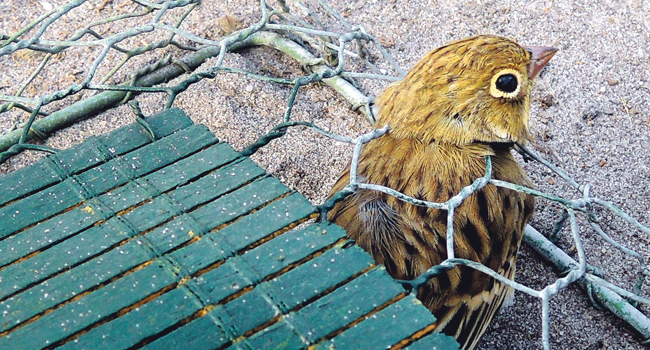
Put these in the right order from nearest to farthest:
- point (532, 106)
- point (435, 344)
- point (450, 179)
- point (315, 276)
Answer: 1. point (435, 344)
2. point (315, 276)
3. point (450, 179)
4. point (532, 106)

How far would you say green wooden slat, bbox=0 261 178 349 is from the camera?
3.58ft

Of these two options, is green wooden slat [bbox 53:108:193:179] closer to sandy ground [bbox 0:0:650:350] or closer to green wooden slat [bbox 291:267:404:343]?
green wooden slat [bbox 291:267:404:343]

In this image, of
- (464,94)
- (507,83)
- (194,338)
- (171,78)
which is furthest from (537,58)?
(171,78)

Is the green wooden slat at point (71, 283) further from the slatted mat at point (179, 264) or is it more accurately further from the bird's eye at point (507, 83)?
the bird's eye at point (507, 83)

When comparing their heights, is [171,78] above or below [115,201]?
below

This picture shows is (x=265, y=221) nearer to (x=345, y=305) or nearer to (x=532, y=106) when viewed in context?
(x=345, y=305)

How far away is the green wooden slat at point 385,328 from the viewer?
41.0 inches

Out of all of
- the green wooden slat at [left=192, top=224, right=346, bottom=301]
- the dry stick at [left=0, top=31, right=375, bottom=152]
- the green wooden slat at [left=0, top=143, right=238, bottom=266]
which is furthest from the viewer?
the dry stick at [left=0, top=31, right=375, bottom=152]

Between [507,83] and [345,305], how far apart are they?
904 millimetres

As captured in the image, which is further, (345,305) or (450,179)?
(450,179)

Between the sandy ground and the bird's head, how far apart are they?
0.57 m

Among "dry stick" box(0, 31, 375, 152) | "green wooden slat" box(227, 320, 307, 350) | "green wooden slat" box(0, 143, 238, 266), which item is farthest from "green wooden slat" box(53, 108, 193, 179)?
"dry stick" box(0, 31, 375, 152)

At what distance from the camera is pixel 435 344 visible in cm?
103

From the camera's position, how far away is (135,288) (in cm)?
115
